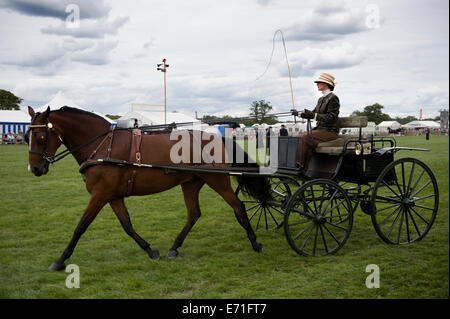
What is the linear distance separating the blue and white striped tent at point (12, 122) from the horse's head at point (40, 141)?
35488 mm

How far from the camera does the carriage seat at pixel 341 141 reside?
5.84m

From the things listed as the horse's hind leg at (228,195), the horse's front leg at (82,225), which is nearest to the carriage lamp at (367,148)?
the horse's hind leg at (228,195)

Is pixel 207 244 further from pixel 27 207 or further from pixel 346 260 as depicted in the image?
pixel 27 207

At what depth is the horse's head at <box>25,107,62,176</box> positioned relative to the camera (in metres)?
5.09

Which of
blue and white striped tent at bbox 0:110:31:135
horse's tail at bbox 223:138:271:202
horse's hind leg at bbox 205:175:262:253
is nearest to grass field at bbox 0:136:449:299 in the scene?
horse's hind leg at bbox 205:175:262:253

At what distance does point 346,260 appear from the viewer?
17.7 feet

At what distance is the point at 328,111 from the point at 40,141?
14.0ft

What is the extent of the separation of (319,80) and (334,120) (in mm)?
721

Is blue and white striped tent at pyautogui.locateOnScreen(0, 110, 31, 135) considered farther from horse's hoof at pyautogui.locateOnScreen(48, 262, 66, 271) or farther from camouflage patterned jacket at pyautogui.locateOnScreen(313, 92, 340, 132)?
camouflage patterned jacket at pyautogui.locateOnScreen(313, 92, 340, 132)

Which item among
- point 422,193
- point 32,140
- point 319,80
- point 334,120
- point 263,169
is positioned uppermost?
point 319,80

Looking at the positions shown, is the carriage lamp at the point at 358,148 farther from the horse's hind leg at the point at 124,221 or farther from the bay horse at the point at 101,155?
the horse's hind leg at the point at 124,221

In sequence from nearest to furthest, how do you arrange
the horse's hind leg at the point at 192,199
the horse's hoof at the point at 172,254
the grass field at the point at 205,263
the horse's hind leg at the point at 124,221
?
1. the grass field at the point at 205,263
2. the horse's hind leg at the point at 124,221
3. the horse's hoof at the point at 172,254
4. the horse's hind leg at the point at 192,199
